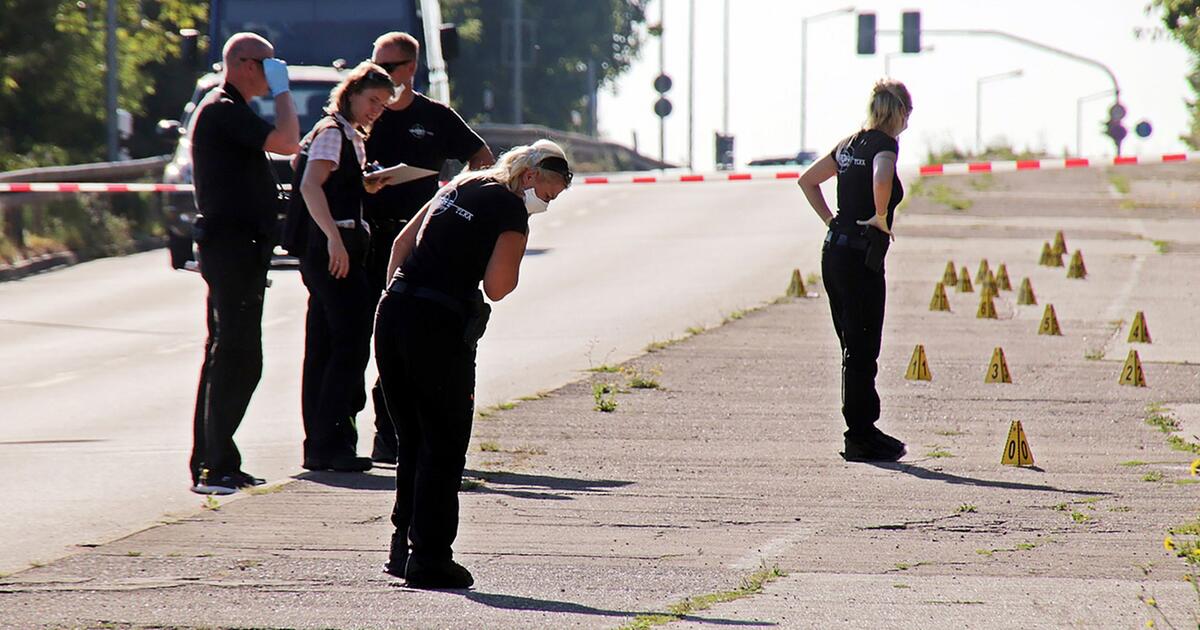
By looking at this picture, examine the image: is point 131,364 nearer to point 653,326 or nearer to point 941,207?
point 653,326

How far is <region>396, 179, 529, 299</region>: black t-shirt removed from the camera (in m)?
6.49

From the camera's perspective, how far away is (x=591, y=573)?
6.80m

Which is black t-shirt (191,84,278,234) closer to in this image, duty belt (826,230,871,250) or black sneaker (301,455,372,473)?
black sneaker (301,455,372,473)

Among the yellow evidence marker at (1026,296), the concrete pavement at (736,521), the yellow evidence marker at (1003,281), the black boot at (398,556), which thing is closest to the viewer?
the concrete pavement at (736,521)

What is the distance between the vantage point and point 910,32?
169ft

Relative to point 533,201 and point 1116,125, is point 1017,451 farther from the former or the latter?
point 1116,125

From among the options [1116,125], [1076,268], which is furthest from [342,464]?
[1116,125]

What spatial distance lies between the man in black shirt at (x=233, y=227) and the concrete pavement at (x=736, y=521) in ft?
1.43

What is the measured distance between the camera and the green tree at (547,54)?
66000mm

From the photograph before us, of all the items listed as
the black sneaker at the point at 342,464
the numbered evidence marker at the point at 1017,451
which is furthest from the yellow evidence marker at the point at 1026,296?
the black sneaker at the point at 342,464

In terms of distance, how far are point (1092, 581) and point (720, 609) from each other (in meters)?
1.33

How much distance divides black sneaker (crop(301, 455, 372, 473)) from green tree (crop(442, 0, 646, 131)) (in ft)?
174

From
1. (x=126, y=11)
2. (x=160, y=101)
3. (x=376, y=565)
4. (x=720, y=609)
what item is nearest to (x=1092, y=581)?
(x=720, y=609)

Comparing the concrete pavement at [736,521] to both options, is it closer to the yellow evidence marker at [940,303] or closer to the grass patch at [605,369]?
the grass patch at [605,369]
